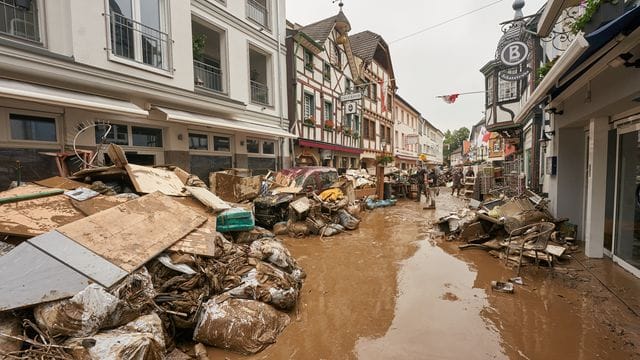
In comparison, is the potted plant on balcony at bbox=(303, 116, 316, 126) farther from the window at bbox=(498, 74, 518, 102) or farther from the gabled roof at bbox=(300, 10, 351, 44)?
the window at bbox=(498, 74, 518, 102)

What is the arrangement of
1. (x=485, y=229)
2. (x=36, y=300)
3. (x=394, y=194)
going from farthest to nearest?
(x=394, y=194) < (x=485, y=229) < (x=36, y=300)

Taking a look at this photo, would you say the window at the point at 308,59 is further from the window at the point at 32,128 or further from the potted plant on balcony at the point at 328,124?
the window at the point at 32,128

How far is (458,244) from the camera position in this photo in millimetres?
7117

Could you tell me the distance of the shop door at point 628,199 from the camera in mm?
4762

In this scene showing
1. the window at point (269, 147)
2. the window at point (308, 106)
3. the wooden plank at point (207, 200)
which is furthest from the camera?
the window at point (308, 106)

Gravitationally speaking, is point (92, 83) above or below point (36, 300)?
above

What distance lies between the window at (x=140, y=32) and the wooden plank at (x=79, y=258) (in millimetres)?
5784

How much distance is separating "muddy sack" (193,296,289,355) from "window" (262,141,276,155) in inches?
371

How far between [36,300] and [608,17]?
25.3ft

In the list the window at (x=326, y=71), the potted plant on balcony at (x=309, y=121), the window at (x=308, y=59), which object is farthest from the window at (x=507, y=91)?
the window at (x=308, y=59)

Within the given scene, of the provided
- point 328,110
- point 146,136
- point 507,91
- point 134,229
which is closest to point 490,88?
point 507,91

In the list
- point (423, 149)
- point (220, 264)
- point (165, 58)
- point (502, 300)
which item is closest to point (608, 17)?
point (502, 300)

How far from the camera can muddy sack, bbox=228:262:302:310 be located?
3477 millimetres

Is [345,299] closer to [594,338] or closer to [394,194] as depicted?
[594,338]
